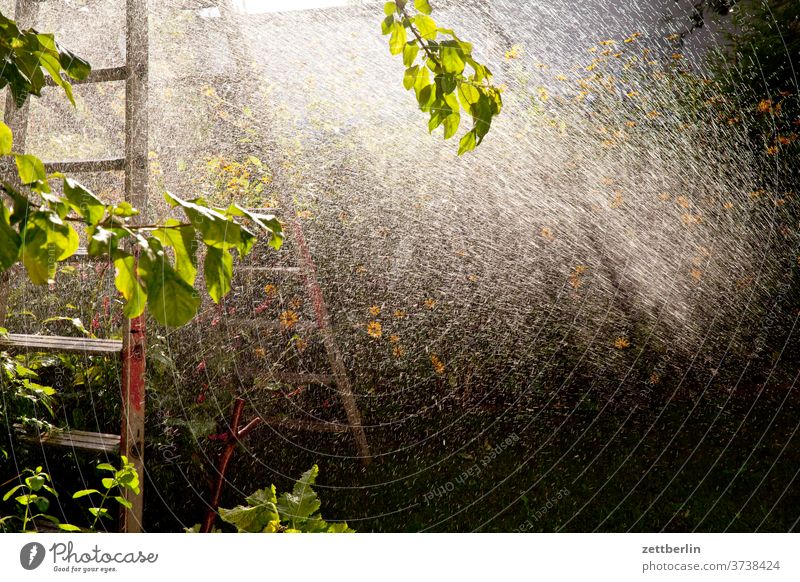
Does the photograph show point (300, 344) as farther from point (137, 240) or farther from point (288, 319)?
point (137, 240)

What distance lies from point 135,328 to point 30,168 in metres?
0.73

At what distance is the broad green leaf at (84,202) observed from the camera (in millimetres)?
515

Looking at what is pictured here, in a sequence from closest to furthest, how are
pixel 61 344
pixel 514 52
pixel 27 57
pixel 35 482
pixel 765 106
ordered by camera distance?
1. pixel 27 57
2. pixel 35 482
3. pixel 61 344
4. pixel 514 52
5. pixel 765 106

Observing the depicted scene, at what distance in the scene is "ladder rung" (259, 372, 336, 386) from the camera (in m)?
1.50

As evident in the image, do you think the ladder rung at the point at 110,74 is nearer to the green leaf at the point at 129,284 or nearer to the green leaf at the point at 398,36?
the green leaf at the point at 398,36

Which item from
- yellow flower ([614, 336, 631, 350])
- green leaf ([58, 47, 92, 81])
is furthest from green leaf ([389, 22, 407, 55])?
yellow flower ([614, 336, 631, 350])

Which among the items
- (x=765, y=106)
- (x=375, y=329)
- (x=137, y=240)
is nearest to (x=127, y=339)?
(x=375, y=329)

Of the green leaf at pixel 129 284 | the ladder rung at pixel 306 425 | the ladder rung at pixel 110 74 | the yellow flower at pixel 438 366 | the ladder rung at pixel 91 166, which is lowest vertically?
the ladder rung at pixel 306 425

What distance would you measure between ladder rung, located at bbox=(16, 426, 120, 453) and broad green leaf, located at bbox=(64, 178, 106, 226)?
2.70 ft

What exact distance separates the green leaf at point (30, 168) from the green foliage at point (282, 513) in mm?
807

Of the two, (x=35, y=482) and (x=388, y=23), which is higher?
(x=388, y=23)

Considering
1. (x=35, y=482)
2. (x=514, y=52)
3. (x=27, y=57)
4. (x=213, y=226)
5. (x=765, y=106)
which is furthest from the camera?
(x=765, y=106)

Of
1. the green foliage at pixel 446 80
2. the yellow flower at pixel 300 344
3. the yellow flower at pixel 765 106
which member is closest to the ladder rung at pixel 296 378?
the yellow flower at pixel 300 344

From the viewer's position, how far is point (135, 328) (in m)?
1.25
